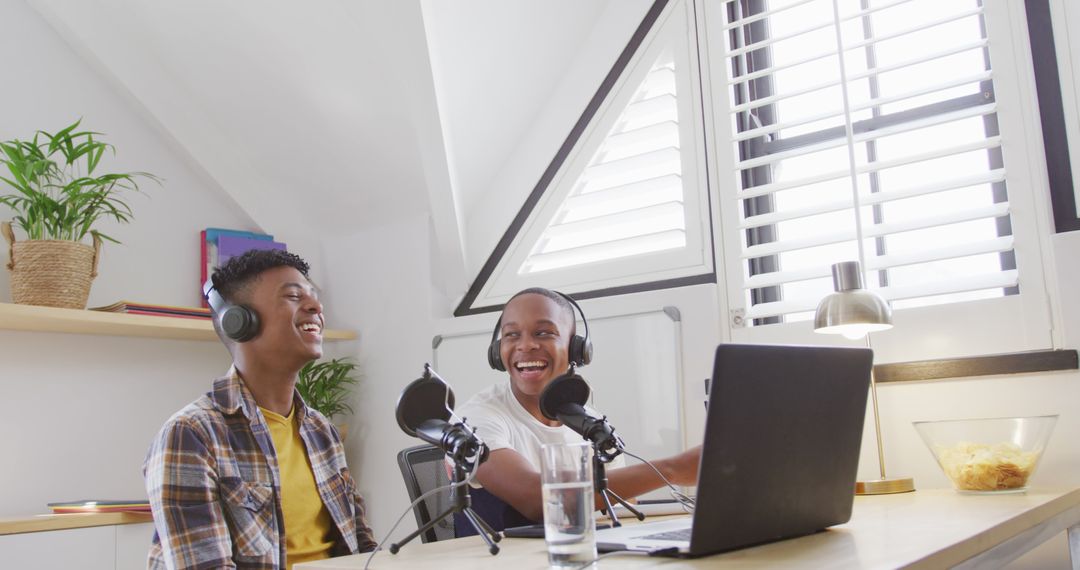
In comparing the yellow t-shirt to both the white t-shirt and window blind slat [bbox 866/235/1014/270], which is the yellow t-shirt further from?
window blind slat [bbox 866/235/1014/270]

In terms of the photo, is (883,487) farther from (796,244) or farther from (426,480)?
(426,480)

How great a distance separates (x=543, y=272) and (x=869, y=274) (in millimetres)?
1263

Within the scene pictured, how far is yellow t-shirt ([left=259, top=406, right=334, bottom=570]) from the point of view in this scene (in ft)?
6.14

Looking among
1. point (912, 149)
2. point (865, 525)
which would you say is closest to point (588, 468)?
point (865, 525)

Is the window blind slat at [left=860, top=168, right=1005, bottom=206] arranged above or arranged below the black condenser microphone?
above

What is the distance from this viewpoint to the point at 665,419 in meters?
3.07

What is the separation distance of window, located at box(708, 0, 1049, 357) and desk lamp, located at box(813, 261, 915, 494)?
374 millimetres

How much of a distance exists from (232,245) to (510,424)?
2.07 metres

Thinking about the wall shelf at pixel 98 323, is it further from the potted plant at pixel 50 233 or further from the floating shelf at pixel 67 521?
the floating shelf at pixel 67 521

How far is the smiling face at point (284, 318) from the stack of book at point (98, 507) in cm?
116

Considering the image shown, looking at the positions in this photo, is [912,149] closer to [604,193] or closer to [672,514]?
[604,193]

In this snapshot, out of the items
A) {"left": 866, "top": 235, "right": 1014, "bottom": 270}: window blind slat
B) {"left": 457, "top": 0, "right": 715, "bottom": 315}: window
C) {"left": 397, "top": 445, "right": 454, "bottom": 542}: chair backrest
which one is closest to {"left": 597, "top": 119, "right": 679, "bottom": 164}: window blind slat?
{"left": 457, "top": 0, "right": 715, "bottom": 315}: window

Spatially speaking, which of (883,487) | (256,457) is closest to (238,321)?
(256,457)

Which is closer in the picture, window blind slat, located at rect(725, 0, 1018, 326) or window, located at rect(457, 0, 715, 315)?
window blind slat, located at rect(725, 0, 1018, 326)
